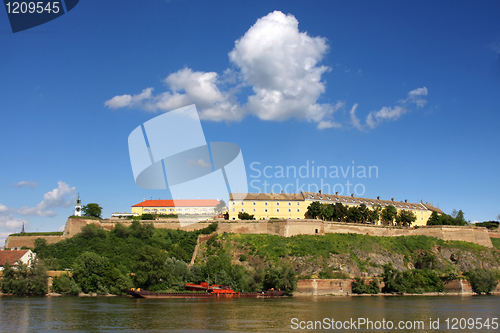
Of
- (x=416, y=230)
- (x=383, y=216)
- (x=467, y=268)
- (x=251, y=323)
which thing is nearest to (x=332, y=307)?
(x=251, y=323)

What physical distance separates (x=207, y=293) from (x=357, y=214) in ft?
129

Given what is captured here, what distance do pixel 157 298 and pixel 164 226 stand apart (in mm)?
22463

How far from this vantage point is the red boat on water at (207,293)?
48.7 metres

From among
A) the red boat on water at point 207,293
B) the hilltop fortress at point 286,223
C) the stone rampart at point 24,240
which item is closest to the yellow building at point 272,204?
the hilltop fortress at point 286,223

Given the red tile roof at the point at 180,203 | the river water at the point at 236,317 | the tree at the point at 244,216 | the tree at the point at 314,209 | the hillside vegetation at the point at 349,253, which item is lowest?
the river water at the point at 236,317

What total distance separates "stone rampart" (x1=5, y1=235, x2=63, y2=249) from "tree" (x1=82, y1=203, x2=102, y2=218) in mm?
13202

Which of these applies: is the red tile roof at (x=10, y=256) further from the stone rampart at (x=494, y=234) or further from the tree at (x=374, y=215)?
the stone rampart at (x=494, y=234)

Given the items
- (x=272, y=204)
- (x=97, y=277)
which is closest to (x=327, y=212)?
(x=272, y=204)

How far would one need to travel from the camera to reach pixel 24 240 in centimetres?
6562

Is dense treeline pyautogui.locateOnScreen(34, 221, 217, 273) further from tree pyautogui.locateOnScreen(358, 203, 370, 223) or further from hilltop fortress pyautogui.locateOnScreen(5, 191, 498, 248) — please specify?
tree pyautogui.locateOnScreen(358, 203, 370, 223)

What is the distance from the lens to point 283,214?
268 feet

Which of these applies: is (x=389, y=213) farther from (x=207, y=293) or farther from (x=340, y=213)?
(x=207, y=293)

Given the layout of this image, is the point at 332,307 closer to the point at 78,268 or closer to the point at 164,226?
the point at 78,268

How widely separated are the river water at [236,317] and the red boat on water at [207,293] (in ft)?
23.6
